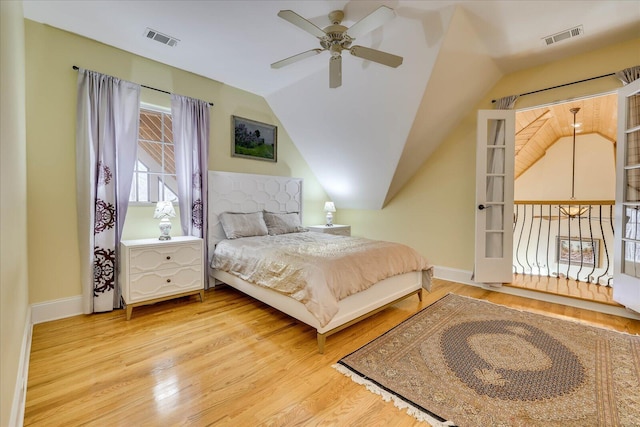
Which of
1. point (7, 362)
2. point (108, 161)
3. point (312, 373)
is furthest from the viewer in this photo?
point (108, 161)

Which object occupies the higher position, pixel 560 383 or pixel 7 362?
pixel 7 362

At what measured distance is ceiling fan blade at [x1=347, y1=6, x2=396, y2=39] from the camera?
5.95 feet

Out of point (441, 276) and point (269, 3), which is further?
point (441, 276)

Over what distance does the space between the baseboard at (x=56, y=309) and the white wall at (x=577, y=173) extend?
27.9ft

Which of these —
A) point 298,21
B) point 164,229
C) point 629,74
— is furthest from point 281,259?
point 629,74

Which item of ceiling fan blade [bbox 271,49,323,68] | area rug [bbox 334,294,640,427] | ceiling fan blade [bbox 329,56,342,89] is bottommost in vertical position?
area rug [bbox 334,294,640,427]

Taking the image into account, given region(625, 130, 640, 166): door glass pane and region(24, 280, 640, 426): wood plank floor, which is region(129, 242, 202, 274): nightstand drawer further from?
region(625, 130, 640, 166): door glass pane

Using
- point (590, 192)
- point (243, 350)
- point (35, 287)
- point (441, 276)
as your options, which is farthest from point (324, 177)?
point (590, 192)

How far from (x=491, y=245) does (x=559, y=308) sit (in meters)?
0.94

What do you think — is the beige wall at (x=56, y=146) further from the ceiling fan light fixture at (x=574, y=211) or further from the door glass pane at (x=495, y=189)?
the ceiling fan light fixture at (x=574, y=211)

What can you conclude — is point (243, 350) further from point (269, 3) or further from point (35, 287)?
point (269, 3)

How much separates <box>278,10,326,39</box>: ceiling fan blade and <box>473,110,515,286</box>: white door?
2.49m

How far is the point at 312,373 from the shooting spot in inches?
Result: 71.3

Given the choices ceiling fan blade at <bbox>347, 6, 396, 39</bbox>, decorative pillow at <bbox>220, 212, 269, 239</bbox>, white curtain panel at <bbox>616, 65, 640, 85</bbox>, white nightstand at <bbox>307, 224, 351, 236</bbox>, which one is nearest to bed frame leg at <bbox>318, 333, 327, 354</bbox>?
decorative pillow at <bbox>220, 212, 269, 239</bbox>
